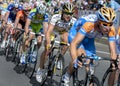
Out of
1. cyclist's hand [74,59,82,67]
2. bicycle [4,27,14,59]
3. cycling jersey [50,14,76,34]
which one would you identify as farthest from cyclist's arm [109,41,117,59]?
bicycle [4,27,14,59]

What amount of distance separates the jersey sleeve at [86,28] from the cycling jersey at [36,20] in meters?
3.44

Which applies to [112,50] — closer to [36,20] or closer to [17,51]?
[36,20]

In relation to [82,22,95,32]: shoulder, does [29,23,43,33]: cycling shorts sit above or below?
below

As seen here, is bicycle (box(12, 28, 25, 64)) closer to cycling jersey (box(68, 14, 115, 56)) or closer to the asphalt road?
the asphalt road

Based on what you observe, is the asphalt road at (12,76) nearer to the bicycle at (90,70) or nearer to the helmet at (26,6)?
the bicycle at (90,70)

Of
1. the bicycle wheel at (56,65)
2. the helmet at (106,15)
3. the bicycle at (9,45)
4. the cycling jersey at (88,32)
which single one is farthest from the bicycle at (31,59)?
the helmet at (106,15)

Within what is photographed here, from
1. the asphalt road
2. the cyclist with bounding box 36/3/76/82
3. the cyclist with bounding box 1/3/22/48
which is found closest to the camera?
the cyclist with bounding box 36/3/76/82

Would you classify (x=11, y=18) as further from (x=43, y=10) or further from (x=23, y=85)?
(x=23, y=85)

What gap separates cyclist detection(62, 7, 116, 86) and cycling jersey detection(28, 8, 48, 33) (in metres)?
2.85

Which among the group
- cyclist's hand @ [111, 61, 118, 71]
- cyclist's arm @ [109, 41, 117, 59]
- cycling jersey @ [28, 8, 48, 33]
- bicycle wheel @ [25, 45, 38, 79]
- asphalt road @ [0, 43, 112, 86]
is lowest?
asphalt road @ [0, 43, 112, 86]

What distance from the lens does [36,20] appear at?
415 inches

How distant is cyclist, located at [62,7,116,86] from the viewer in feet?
21.2

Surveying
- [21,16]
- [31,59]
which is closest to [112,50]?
[31,59]

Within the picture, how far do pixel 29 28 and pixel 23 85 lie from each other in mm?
2120
